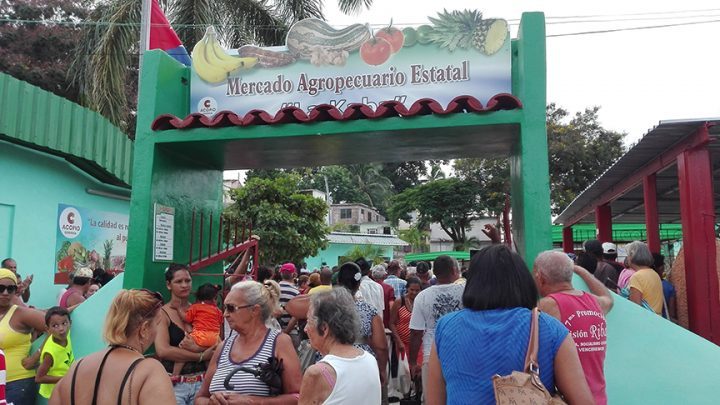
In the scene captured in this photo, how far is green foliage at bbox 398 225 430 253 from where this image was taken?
1721 inches

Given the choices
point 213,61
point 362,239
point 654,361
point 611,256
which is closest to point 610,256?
point 611,256

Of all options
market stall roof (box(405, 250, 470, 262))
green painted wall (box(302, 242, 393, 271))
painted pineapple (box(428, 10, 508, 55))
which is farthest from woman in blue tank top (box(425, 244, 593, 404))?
green painted wall (box(302, 242, 393, 271))

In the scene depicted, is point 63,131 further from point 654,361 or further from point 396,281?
point 654,361

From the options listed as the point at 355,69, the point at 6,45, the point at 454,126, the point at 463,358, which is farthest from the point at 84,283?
the point at 6,45

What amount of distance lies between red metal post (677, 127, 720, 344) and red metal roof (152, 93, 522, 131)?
214cm

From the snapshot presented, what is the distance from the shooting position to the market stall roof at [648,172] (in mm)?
5914

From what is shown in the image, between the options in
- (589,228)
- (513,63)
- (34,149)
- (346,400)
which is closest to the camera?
(346,400)

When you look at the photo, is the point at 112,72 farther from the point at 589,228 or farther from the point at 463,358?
the point at 589,228

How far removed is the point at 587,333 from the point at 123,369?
233cm

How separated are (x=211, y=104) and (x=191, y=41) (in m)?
9.45

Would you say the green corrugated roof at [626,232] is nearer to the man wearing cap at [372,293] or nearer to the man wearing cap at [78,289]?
the man wearing cap at [372,293]

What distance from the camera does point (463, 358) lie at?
2518mm

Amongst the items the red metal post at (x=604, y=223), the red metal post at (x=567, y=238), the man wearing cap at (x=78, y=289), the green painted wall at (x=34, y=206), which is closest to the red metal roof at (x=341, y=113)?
the man wearing cap at (x=78, y=289)

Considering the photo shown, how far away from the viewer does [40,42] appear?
70.0ft
